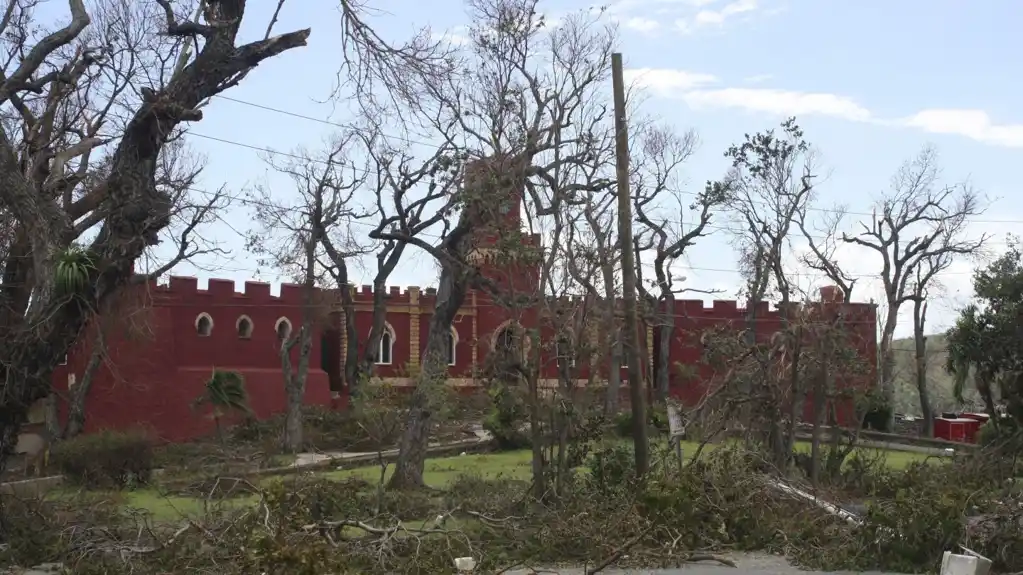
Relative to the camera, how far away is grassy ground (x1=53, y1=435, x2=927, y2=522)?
1747cm

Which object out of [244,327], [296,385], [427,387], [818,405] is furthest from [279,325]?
[818,405]

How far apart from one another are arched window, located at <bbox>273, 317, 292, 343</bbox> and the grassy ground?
10.4 m

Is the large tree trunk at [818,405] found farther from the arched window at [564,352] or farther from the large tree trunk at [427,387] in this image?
the large tree trunk at [427,387]

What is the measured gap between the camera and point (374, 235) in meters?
23.5

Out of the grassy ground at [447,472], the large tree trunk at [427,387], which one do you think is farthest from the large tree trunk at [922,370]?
the large tree trunk at [427,387]

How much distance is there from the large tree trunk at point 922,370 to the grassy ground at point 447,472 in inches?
324

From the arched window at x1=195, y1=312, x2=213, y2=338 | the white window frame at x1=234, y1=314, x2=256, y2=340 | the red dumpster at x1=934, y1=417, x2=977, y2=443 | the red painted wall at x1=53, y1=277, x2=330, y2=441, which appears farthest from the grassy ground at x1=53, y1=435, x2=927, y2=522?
the arched window at x1=195, y1=312, x2=213, y2=338

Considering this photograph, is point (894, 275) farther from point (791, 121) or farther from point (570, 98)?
point (570, 98)

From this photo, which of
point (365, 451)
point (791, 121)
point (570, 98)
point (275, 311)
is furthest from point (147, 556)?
point (791, 121)

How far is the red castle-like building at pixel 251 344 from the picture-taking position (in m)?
30.9

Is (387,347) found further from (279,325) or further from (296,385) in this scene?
(296,385)

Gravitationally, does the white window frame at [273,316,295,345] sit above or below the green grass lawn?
above

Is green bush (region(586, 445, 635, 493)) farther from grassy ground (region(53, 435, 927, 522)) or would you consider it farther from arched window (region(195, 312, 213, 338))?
arched window (region(195, 312, 213, 338))

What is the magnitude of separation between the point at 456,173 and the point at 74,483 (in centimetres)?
1004
